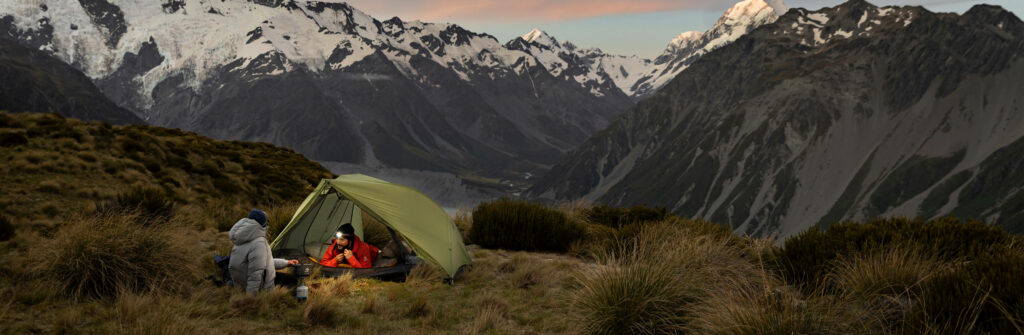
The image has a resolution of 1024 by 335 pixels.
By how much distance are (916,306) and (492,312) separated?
695cm

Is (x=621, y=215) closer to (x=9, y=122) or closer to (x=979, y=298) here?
(x=979, y=298)

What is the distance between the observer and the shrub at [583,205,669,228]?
19.7 m

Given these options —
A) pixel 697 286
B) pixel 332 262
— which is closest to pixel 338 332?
pixel 332 262

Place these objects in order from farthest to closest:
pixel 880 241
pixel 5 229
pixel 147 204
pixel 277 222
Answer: pixel 277 222 → pixel 147 204 → pixel 5 229 → pixel 880 241

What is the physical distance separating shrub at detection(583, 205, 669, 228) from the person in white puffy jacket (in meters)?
11.5

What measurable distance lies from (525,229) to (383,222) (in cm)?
561

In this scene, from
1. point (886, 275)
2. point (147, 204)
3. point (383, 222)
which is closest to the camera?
point (886, 275)

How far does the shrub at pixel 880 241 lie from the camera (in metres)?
10.8

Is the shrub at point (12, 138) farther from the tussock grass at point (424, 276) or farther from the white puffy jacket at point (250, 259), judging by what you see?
the tussock grass at point (424, 276)

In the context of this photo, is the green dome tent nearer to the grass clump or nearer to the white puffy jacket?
the white puffy jacket

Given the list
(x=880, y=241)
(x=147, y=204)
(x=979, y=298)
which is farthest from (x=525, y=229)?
(x=979, y=298)

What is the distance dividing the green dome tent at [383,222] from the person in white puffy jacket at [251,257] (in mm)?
2456

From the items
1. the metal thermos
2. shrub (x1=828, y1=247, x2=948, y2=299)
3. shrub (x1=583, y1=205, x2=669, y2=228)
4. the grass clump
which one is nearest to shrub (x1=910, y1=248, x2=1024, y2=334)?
shrub (x1=828, y1=247, x2=948, y2=299)

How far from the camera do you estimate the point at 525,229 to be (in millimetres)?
18688
